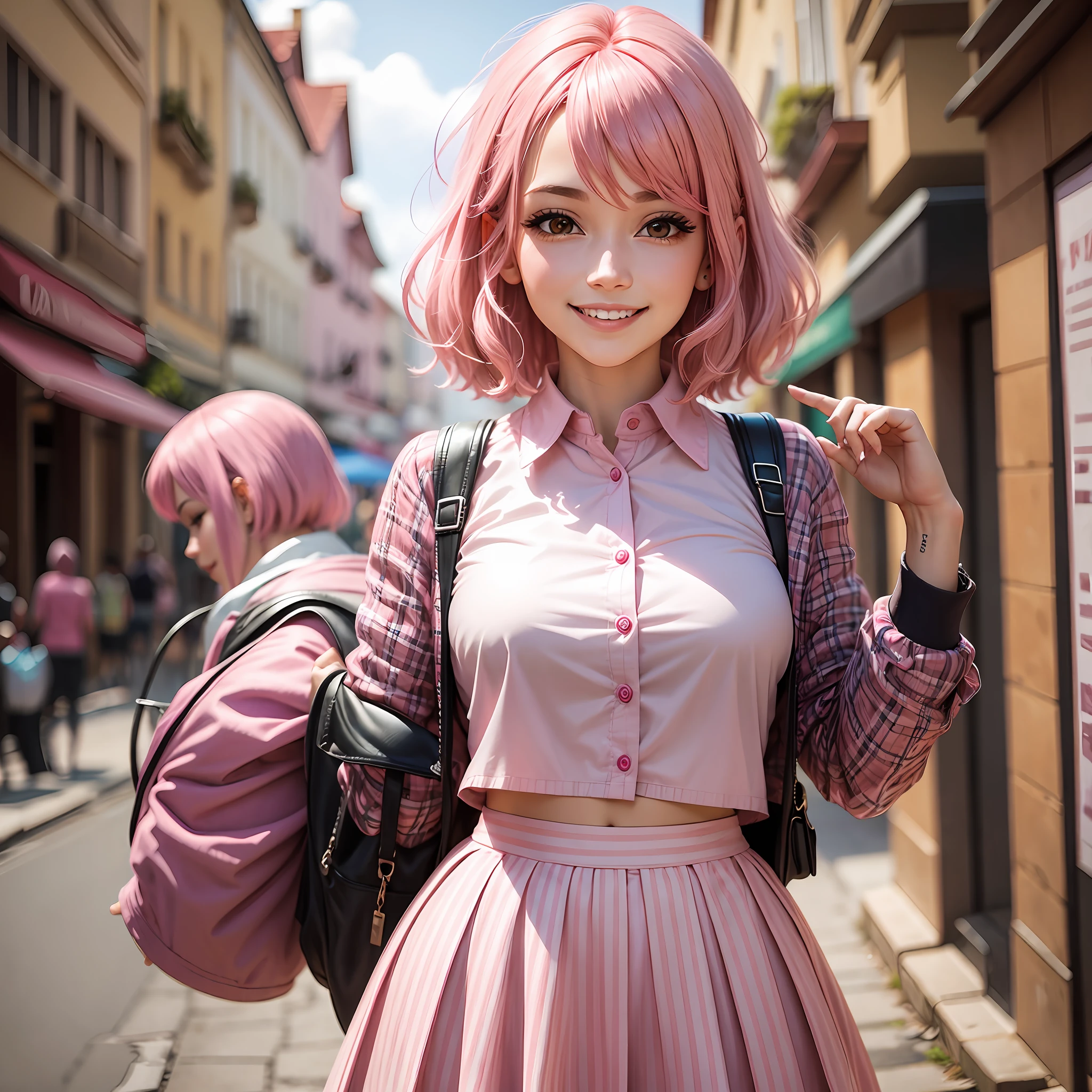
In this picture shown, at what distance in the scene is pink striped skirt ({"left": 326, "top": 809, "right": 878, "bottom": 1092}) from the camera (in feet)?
4.01

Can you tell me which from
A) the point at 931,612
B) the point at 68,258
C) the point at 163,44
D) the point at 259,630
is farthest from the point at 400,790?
the point at 163,44

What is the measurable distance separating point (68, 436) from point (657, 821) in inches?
445

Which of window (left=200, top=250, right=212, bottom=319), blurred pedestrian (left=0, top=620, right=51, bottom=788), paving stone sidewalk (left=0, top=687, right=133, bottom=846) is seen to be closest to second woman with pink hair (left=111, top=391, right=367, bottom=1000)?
paving stone sidewalk (left=0, top=687, right=133, bottom=846)

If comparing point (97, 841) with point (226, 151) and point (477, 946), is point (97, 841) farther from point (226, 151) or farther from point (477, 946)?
point (226, 151)

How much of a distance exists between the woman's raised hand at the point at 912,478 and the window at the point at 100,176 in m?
7.26

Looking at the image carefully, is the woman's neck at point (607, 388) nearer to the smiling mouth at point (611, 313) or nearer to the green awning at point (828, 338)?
the smiling mouth at point (611, 313)

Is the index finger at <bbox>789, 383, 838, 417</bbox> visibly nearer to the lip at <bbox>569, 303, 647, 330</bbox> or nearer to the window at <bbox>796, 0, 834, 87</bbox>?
the lip at <bbox>569, 303, 647, 330</bbox>

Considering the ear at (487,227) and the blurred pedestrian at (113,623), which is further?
the blurred pedestrian at (113,623)

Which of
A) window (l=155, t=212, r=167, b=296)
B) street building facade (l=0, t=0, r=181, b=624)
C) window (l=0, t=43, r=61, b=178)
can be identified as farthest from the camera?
window (l=155, t=212, r=167, b=296)

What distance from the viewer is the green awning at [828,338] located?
16.3ft

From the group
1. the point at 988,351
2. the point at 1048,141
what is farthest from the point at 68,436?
the point at 1048,141

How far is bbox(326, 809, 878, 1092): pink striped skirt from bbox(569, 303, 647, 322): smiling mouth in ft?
2.35

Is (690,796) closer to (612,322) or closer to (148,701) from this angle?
(612,322)

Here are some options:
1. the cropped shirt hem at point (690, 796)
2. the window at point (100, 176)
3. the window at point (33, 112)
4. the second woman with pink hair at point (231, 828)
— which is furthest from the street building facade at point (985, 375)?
the window at point (100, 176)
